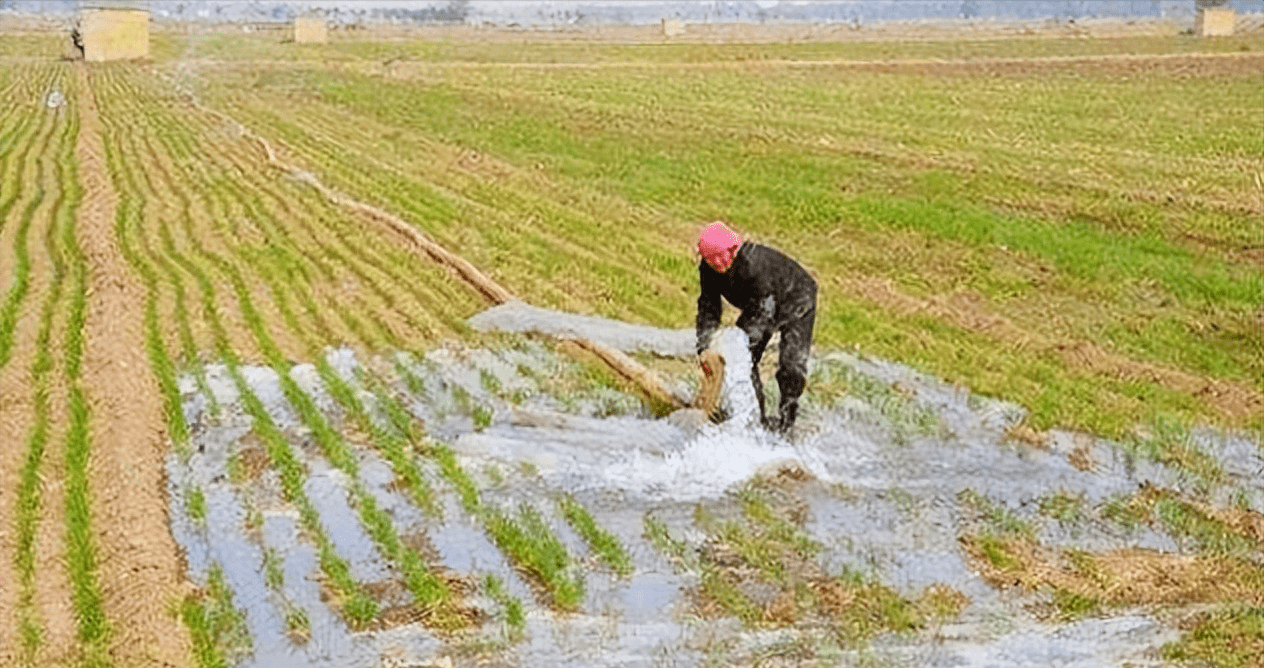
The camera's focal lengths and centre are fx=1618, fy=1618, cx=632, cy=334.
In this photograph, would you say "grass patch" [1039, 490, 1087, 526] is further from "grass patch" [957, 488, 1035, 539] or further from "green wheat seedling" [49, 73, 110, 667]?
"green wheat seedling" [49, 73, 110, 667]

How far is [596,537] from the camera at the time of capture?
27.8ft

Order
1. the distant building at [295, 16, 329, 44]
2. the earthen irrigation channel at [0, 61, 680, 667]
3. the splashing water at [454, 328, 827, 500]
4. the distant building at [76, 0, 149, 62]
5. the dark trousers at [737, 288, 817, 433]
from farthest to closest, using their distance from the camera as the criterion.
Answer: the distant building at [295, 16, 329, 44] < the distant building at [76, 0, 149, 62] < the dark trousers at [737, 288, 817, 433] < the splashing water at [454, 328, 827, 500] < the earthen irrigation channel at [0, 61, 680, 667]

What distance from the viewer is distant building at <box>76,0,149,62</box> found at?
2229 inches

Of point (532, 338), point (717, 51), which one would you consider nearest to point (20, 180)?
point (532, 338)

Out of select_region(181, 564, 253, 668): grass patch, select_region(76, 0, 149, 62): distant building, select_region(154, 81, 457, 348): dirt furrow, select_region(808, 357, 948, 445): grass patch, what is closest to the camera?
select_region(181, 564, 253, 668): grass patch

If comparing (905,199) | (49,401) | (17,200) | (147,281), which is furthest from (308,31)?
(49,401)

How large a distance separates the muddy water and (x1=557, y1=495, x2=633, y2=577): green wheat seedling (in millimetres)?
68

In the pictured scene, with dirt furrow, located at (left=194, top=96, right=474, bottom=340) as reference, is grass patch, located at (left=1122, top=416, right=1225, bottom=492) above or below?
below

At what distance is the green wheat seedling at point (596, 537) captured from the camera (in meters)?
8.11

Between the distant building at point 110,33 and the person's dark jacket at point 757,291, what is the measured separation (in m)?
51.1

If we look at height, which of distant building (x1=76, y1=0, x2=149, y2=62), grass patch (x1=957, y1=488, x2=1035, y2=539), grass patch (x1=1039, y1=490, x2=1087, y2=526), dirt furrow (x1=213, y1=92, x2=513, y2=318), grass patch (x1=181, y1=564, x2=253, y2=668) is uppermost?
distant building (x1=76, y1=0, x2=149, y2=62)

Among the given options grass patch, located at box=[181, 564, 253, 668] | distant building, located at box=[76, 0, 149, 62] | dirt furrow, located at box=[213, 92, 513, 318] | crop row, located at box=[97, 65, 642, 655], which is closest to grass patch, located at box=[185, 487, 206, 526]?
crop row, located at box=[97, 65, 642, 655]

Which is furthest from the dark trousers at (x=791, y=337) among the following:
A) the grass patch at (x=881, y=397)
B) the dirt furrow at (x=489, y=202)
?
the dirt furrow at (x=489, y=202)

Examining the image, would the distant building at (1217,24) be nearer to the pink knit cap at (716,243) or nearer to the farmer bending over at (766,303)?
the farmer bending over at (766,303)
